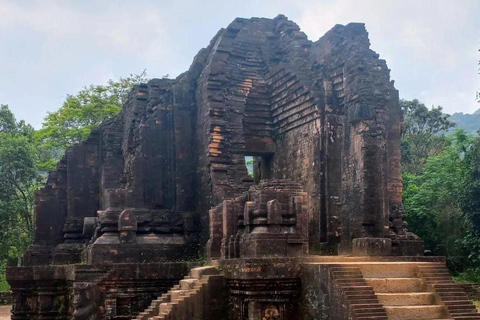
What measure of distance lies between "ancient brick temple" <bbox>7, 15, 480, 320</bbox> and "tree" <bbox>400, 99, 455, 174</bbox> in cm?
2319

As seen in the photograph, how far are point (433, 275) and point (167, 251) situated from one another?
19.7ft

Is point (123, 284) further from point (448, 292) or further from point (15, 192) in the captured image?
point (15, 192)

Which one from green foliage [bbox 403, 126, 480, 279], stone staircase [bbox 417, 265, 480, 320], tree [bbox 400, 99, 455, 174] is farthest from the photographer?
tree [bbox 400, 99, 455, 174]

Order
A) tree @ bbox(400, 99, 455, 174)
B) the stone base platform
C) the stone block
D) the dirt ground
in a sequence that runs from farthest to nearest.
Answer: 1. tree @ bbox(400, 99, 455, 174)
2. the dirt ground
3. the stone base platform
4. the stone block

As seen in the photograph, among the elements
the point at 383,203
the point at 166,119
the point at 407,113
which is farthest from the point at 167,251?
the point at 407,113

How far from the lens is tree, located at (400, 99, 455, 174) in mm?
36438

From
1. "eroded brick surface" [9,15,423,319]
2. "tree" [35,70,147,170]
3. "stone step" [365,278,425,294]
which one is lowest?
"stone step" [365,278,425,294]

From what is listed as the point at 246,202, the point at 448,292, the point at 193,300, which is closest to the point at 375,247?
the point at 448,292

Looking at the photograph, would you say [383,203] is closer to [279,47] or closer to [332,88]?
[332,88]

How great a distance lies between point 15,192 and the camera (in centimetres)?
2664

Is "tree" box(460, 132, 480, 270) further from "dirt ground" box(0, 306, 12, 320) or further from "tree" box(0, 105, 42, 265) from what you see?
"tree" box(0, 105, 42, 265)

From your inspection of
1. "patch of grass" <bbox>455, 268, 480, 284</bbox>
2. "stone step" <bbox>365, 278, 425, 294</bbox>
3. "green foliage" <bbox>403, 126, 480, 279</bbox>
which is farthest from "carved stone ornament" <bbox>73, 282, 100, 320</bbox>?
"patch of grass" <bbox>455, 268, 480, 284</bbox>

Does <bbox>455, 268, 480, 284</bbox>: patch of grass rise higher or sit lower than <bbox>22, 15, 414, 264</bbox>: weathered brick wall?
lower

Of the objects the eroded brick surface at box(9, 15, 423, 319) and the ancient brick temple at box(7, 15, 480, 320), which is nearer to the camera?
the ancient brick temple at box(7, 15, 480, 320)
